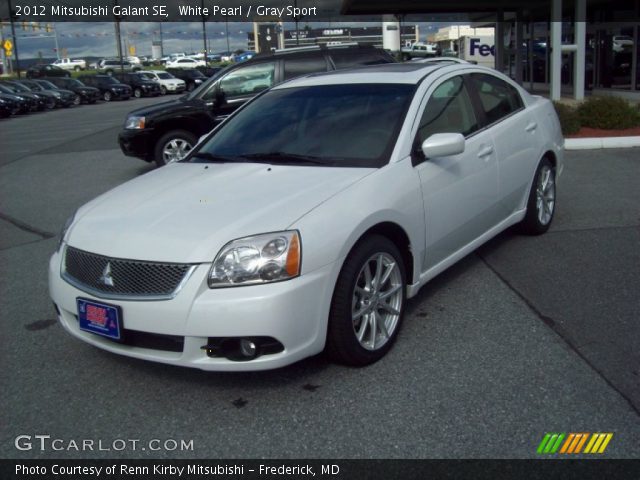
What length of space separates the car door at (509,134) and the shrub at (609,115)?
749 cm

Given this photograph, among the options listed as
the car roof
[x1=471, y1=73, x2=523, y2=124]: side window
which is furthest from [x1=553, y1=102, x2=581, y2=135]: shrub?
the car roof

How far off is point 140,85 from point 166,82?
78.0 inches

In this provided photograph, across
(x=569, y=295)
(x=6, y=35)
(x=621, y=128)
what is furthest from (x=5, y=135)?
(x=6, y=35)

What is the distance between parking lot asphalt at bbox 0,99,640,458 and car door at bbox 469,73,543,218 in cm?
59

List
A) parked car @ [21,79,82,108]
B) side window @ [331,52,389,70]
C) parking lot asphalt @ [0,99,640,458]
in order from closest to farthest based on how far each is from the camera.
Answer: parking lot asphalt @ [0,99,640,458] < side window @ [331,52,389,70] < parked car @ [21,79,82,108]

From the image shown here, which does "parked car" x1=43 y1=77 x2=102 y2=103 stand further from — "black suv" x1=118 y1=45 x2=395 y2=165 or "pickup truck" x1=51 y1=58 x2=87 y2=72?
"pickup truck" x1=51 y1=58 x2=87 y2=72

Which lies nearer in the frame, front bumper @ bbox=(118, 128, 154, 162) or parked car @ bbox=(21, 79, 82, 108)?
front bumper @ bbox=(118, 128, 154, 162)

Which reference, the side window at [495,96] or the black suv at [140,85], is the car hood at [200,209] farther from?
the black suv at [140,85]

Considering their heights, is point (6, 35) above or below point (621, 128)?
above

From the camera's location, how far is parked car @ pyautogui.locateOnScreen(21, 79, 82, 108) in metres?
35.2

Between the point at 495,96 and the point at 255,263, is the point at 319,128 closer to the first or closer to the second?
the point at 255,263

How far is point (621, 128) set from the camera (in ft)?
41.4

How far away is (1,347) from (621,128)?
1142 cm

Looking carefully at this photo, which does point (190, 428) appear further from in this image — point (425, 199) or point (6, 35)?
point (6, 35)
